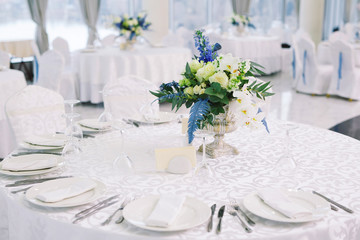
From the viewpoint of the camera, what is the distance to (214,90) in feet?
6.41

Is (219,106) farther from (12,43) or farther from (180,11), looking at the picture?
(180,11)

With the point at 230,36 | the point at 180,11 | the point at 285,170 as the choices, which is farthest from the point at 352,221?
the point at 180,11

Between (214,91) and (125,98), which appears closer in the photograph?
(214,91)

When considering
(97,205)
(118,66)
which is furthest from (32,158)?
(118,66)

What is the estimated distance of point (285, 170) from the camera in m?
2.01

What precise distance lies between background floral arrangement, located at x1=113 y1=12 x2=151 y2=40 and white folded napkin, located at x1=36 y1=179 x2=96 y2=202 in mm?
5267

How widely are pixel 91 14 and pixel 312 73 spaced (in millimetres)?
4909

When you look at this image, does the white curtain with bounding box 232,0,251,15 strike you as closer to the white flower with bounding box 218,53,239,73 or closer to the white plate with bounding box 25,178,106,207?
the white flower with bounding box 218,53,239,73

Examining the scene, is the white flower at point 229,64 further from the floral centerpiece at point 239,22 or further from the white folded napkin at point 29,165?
the floral centerpiece at point 239,22

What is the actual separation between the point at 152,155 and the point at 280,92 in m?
6.27

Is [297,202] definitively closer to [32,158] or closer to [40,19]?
[32,158]

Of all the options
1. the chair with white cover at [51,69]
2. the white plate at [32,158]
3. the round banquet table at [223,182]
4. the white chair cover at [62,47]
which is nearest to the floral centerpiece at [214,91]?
the round banquet table at [223,182]

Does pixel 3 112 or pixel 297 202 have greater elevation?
pixel 297 202

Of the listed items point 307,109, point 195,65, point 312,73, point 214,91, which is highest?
point 195,65
